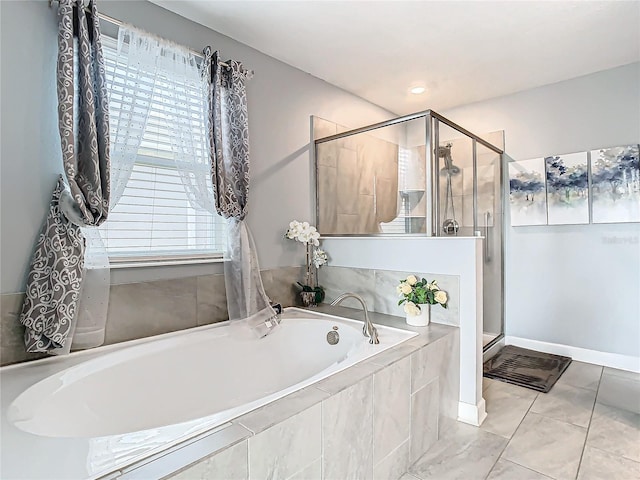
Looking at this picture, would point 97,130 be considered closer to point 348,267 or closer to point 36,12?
point 36,12

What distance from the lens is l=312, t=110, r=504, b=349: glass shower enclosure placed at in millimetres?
2379

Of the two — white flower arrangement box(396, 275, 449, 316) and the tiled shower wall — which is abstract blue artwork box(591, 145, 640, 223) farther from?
the tiled shower wall

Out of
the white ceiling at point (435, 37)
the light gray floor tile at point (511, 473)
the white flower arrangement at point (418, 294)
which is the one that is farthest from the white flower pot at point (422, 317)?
the white ceiling at point (435, 37)

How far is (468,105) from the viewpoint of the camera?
12.0 feet

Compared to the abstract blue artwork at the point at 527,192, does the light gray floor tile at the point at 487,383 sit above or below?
below

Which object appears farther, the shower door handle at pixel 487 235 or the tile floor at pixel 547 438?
the shower door handle at pixel 487 235

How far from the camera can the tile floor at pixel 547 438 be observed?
5.47 feet

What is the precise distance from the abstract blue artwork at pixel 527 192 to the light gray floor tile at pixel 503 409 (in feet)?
5.11

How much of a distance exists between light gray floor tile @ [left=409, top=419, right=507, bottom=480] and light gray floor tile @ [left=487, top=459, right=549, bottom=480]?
31 mm

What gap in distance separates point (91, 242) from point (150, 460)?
119 cm

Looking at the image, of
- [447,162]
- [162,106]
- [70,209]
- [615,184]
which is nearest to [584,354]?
[615,184]

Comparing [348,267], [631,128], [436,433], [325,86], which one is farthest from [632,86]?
[436,433]

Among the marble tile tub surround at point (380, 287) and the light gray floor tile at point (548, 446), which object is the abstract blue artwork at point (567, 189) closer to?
the marble tile tub surround at point (380, 287)

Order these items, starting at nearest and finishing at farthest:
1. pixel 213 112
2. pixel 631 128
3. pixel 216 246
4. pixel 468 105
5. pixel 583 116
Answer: pixel 213 112 < pixel 216 246 < pixel 631 128 < pixel 583 116 < pixel 468 105
